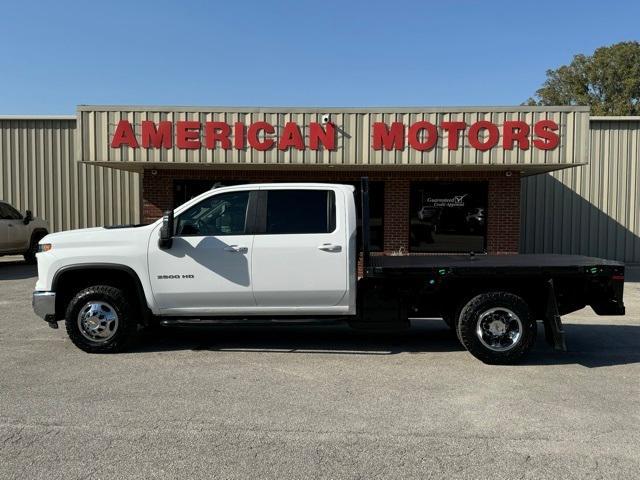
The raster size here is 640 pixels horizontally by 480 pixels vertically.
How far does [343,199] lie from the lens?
20.6ft

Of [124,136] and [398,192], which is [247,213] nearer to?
[124,136]

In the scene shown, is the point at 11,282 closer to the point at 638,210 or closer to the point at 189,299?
the point at 189,299

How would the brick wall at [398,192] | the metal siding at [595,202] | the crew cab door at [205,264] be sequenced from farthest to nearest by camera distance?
the metal siding at [595,202] < the brick wall at [398,192] < the crew cab door at [205,264]

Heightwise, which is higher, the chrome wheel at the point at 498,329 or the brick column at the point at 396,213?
the brick column at the point at 396,213

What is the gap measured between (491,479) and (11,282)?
11.9 m

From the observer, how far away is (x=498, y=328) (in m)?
6.07

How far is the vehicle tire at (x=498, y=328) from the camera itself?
19.6ft

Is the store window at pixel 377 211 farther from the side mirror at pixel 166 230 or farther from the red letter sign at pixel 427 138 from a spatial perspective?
the side mirror at pixel 166 230

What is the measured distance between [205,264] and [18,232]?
11240 mm

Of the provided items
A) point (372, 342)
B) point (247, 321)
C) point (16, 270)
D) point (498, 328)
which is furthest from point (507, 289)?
point (16, 270)

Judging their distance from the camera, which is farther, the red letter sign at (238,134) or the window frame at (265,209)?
the red letter sign at (238,134)

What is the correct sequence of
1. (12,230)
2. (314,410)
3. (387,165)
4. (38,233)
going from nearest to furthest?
1. (314,410)
2. (387,165)
3. (12,230)
4. (38,233)

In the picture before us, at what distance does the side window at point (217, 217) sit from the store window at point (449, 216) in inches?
328

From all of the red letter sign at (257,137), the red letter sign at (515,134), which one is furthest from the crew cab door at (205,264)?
the red letter sign at (515,134)
